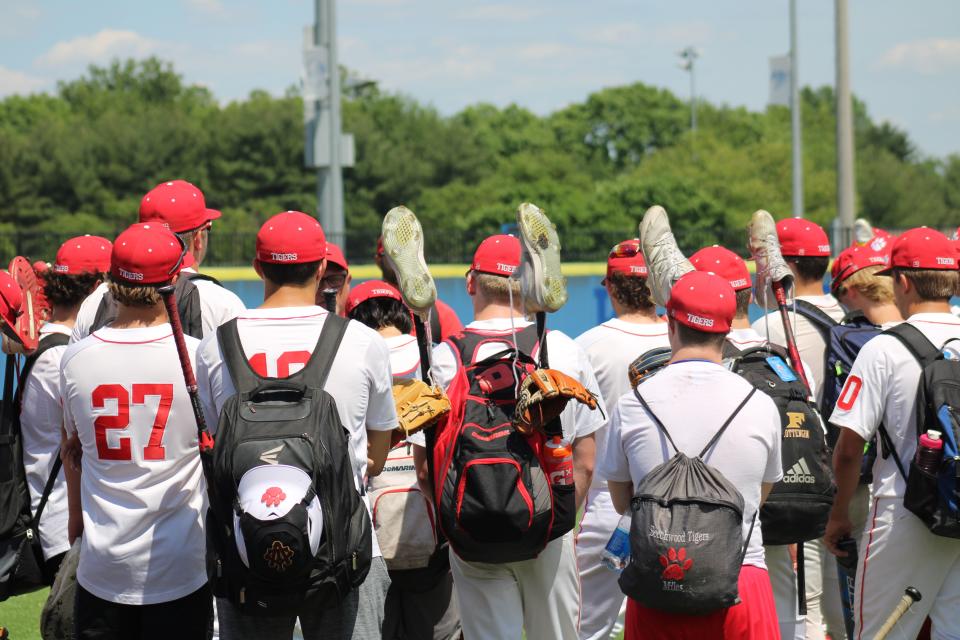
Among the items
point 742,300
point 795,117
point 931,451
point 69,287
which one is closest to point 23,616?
point 69,287

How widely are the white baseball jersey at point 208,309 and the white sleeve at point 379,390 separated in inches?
41.5

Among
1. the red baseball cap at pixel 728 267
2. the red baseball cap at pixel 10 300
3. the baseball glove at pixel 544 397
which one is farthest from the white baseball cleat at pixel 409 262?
the red baseball cap at pixel 10 300

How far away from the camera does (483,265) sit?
187 inches

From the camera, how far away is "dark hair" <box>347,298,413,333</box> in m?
5.55

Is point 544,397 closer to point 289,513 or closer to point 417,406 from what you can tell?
point 417,406

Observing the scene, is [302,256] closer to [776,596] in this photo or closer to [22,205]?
[776,596]

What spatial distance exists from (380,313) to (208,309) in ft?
3.04

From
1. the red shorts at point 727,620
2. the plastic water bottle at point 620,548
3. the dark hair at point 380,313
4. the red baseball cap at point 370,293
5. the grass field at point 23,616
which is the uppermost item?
the red baseball cap at point 370,293

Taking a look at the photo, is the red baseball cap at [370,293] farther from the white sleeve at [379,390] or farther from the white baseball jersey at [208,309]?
the white sleeve at [379,390]

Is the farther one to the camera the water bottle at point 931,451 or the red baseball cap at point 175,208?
the red baseball cap at point 175,208

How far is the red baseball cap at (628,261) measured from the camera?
559 centimetres

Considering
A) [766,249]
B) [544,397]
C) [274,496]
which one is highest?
[766,249]

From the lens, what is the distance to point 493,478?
4273mm

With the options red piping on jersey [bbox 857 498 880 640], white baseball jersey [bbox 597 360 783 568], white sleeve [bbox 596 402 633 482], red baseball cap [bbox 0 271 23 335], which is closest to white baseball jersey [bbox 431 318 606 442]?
white sleeve [bbox 596 402 633 482]
